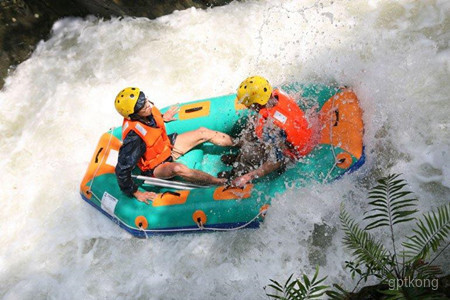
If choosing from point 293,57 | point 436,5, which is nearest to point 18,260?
point 293,57

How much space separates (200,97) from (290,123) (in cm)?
241

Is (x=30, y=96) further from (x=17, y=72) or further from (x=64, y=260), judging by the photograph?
(x=64, y=260)

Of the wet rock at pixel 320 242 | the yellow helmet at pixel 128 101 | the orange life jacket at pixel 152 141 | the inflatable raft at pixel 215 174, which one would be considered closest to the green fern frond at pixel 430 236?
the wet rock at pixel 320 242

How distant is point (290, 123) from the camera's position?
4.43 meters

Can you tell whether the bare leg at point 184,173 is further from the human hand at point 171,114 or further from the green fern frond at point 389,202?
the green fern frond at point 389,202

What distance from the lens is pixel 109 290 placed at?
490cm

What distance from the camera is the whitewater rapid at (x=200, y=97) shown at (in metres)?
4.57

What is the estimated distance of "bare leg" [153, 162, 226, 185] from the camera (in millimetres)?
4902

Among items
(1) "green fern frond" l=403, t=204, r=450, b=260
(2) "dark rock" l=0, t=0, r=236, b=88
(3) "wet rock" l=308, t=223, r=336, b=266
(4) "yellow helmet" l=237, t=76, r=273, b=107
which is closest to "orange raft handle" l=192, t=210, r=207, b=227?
(3) "wet rock" l=308, t=223, r=336, b=266

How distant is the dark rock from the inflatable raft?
2793mm

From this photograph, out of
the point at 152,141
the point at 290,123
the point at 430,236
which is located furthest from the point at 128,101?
the point at 430,236

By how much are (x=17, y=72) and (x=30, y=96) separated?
656 mm

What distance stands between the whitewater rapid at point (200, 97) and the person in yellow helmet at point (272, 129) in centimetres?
40

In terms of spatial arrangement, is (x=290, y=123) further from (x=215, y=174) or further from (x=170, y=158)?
(x=170, y=158)
